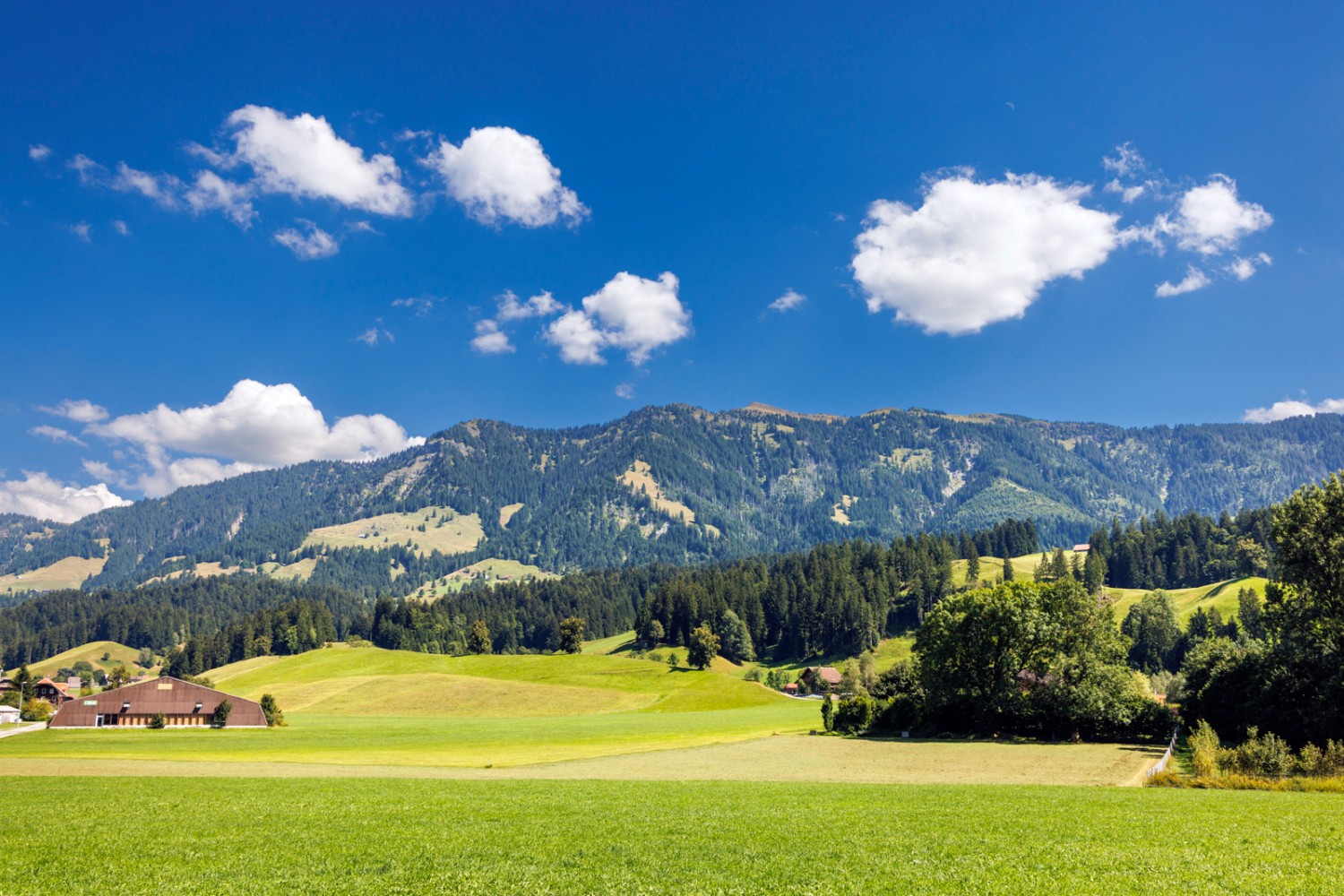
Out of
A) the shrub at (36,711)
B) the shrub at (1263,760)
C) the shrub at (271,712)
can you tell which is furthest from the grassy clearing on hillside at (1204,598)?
the shrub at (36,711)

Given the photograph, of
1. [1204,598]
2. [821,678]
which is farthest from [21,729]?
[1204,598]

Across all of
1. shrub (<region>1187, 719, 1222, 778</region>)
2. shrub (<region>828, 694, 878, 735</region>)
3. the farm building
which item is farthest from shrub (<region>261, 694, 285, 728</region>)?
shrub (<region>1187, 719, 1222, 778</region>)

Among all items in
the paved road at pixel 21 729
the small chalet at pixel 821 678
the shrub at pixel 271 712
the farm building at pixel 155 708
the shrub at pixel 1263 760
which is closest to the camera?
the shrub at pixel 1263 760

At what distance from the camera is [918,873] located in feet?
57.8

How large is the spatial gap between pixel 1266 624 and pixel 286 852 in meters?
61.0

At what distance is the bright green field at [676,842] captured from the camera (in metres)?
16.9

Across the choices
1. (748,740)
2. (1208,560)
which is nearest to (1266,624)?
(748,740)

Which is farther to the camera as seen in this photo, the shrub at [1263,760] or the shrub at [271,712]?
the shrub at [271,712]

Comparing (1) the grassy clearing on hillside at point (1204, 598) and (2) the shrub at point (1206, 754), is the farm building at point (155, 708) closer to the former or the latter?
(2) the shrub at point (1206, 754)

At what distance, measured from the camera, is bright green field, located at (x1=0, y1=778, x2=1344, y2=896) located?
16.9 meters

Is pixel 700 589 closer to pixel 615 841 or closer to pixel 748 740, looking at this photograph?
pixel 748 740

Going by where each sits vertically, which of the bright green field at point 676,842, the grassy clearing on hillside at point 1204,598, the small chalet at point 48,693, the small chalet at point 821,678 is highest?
the bright green field at point 676,842

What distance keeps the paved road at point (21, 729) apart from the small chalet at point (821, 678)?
11607 cm

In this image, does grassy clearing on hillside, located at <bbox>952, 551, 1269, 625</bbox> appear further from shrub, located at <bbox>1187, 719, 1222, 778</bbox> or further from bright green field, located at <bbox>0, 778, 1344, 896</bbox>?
bright green field, located at <bbox>0, 778, 1344, 896</bbox>
